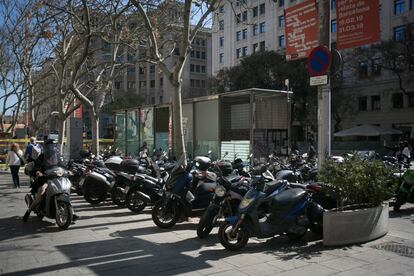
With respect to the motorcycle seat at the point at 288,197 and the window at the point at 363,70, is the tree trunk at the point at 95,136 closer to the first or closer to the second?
the motorcycle seat at the point at 288,197

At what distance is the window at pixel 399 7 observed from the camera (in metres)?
42.4

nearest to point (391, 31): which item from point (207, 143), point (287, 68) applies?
point (287, 68)

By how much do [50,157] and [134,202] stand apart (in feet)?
7.27

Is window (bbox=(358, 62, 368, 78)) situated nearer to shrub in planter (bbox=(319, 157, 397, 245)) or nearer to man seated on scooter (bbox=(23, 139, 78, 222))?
shrub in planter (bbox=(319, 157, 397, 245))

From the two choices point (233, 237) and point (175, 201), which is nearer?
point (233, 237)

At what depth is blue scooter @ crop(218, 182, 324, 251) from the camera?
20.5 feet

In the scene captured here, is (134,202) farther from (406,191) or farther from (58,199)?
(406,191)

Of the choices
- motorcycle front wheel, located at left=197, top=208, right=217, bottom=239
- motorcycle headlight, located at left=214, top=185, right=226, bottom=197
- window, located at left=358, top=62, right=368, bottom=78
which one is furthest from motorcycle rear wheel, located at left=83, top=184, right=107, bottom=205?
window, located at left=358, top=62, right=368, bottom=78

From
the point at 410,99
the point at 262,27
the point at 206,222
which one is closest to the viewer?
the point at 206,222

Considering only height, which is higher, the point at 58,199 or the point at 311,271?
the point at 58,199

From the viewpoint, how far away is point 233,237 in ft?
20.6

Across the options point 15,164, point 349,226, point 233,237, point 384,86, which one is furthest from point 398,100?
point 233,237

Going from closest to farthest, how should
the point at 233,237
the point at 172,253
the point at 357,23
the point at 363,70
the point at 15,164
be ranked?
1. the point at 172,253
2. the point at 233,237
3. the point at 357,23
4. the point at 15,164
5. the point at 363,70

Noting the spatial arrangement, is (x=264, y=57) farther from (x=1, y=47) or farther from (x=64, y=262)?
(x=64, y=262)
